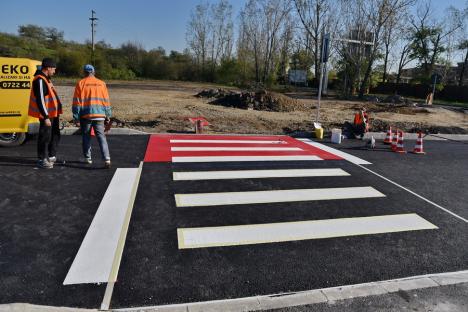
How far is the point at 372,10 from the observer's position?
33281mm

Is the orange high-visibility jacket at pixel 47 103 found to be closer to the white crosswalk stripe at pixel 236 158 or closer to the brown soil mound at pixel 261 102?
the white crosswalk stripe at pixel 236 158

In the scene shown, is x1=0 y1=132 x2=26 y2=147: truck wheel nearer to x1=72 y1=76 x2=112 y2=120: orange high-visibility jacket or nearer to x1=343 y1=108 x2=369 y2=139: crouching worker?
x1=72 y1=76 x2=112 y2=120: orange high-visibility jacket

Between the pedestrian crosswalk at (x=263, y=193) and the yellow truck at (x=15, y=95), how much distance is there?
279 centimetres

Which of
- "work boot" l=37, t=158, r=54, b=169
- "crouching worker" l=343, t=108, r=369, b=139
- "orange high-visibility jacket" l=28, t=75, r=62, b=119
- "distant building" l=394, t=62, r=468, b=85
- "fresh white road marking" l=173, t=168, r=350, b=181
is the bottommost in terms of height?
"fresh white road marking" l=173, t=168, r=350, b=181

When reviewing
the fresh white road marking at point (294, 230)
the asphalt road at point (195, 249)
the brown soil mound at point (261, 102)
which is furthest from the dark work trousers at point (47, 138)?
the brown soil mound at point (261, 102)

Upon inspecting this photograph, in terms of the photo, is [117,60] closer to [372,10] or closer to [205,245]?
[372,10]

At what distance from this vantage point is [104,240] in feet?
13.5

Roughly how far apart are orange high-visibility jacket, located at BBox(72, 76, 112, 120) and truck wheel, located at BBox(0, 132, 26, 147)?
2.33 meters

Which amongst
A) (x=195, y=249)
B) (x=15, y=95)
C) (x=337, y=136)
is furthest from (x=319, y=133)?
(x=15, y=95)

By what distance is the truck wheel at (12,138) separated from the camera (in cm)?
793

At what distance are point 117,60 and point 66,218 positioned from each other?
52210mm

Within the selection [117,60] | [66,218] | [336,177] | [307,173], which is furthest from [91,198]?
[117,60]

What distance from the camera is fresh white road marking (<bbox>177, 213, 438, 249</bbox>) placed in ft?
14.0

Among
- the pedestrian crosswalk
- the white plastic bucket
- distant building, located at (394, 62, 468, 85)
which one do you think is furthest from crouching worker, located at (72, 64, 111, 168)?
distant building, located at (394, 62, 468, 85)
